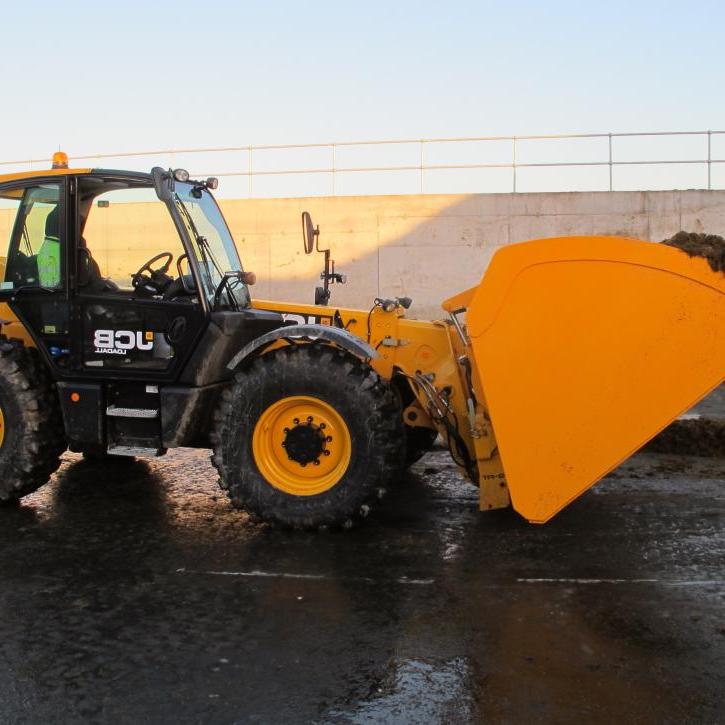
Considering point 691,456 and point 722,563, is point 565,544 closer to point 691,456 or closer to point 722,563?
point 722,563

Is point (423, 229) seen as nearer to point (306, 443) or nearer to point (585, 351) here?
point (306, 443)

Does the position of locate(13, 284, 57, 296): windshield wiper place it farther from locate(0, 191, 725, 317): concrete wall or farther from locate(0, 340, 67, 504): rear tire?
locate(0, 191, 725, 317): concrete wall

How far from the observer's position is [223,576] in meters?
4.73

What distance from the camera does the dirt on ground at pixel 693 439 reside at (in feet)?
25.8

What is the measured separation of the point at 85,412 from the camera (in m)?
5.82

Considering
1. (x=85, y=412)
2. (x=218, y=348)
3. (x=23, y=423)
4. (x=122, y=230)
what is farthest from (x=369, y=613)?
(x=122, y=230)

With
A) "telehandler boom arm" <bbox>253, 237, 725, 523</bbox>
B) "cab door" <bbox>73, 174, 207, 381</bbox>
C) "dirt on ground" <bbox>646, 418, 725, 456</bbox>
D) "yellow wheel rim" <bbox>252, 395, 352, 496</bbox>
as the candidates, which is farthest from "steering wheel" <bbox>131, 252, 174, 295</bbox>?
"dirt on ground" <bbox>646, 418, 725, 456</bbox>

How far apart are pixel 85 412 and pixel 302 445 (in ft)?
5.11

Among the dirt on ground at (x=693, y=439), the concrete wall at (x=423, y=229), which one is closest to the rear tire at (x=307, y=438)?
the dirt on ground at (x=693, y=439)

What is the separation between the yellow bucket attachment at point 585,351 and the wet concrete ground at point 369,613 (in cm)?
64

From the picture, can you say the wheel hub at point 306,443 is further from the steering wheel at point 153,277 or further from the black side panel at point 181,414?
the steering wheel at point 153,277

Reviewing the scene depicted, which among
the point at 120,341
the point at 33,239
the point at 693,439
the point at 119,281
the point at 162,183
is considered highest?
the point at 162,183

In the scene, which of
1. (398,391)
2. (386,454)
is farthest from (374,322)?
(386,454)

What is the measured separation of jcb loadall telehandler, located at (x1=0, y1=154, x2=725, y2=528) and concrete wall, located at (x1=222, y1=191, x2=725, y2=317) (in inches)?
428
